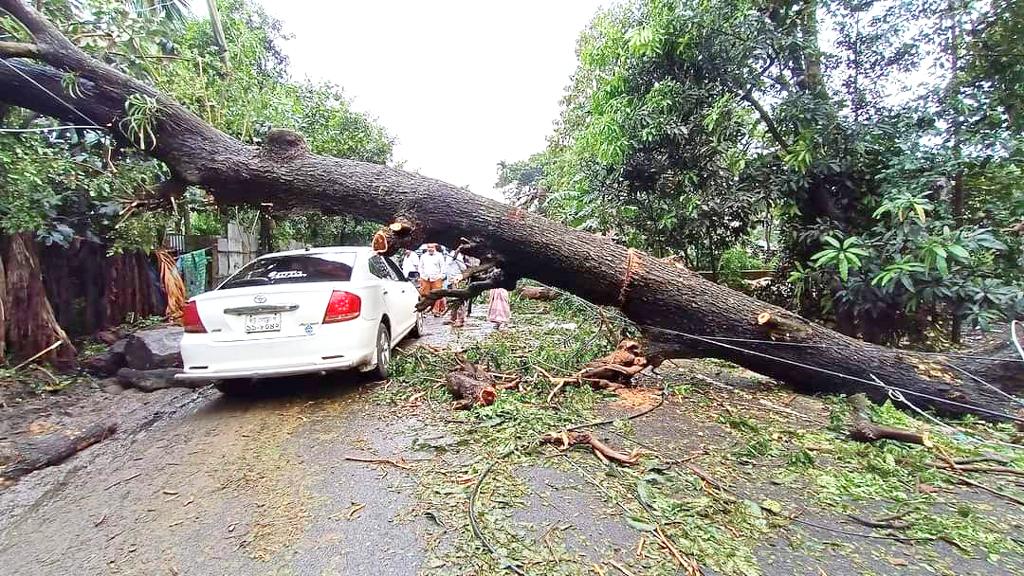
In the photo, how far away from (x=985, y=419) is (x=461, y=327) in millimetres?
5929

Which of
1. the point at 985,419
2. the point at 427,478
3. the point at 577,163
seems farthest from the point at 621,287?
the point at 577,163

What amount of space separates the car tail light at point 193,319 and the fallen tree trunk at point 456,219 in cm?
128

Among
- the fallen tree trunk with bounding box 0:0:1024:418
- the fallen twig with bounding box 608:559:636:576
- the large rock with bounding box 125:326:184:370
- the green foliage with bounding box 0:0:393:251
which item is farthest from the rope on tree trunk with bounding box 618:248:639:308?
the large rock with bounding box 125:326:184:370

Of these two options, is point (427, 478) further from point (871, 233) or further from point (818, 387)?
point (871, 233)

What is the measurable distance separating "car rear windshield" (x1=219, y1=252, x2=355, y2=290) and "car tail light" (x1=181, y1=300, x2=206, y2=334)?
1.26ft

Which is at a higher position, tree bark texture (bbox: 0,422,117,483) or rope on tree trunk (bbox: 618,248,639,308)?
rope on tree trunk (bbox: 618,248,639,308)

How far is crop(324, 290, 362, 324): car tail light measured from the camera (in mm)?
4020

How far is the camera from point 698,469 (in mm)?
2703

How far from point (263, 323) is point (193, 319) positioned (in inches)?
24.9

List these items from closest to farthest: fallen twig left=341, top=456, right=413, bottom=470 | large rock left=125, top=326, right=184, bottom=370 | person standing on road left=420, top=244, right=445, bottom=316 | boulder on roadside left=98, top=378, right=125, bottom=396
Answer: fallen twig left=341, top=456, right=413, bottom=470
boulder on roadside left=98, top=378, right=125, bottom=396
large rock left=125, top=326, right=184, bottom=370
person standing on road left=420, top=244, right=445, bottom=316

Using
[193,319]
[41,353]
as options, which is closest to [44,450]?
[193,319]

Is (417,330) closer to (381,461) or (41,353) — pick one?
(41,353)

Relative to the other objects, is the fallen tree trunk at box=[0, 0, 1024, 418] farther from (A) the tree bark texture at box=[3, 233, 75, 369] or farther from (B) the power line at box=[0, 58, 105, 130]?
(A) the tree bark texture at box=[3, 233, 75, 369]

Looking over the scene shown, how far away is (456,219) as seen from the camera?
448 cm
